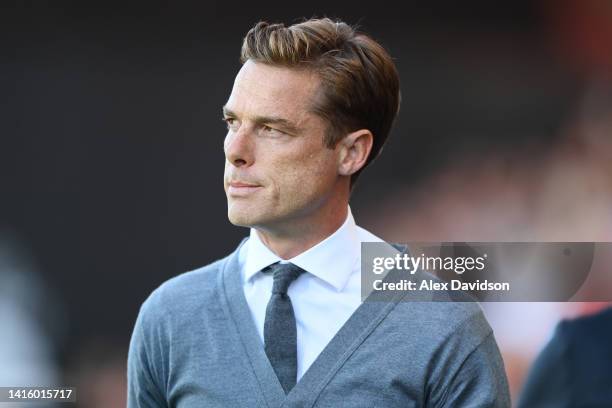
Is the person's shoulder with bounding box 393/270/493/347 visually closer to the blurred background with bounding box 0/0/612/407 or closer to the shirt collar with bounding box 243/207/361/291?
the shirt collar with bounding box 243/207/361/291

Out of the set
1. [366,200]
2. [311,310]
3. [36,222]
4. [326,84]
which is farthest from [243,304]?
[36,222]

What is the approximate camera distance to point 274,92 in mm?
1673

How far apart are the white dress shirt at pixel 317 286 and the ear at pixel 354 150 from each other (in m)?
0.11

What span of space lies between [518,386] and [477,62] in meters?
0.94

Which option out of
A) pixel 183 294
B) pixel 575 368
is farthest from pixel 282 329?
pixel 575 368

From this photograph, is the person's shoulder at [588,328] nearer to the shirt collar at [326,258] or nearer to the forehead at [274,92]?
the shirt collar at [326,258]

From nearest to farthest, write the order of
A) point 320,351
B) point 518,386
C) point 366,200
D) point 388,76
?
point 320,351
point 388,76
point 518,386
point 366,200

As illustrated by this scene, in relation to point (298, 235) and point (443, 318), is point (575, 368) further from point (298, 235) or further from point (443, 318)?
point (298, 235)

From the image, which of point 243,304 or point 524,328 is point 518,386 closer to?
point 524,328

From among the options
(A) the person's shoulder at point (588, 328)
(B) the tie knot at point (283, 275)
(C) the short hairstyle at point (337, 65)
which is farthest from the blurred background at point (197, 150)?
(B) the tie knot at point (283, 275)

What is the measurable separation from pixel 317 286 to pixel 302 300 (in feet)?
0.12

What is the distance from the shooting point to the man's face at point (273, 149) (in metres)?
1.65

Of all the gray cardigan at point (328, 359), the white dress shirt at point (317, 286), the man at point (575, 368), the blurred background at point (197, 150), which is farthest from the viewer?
the blurred background at point (197, 150)

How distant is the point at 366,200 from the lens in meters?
2.84
